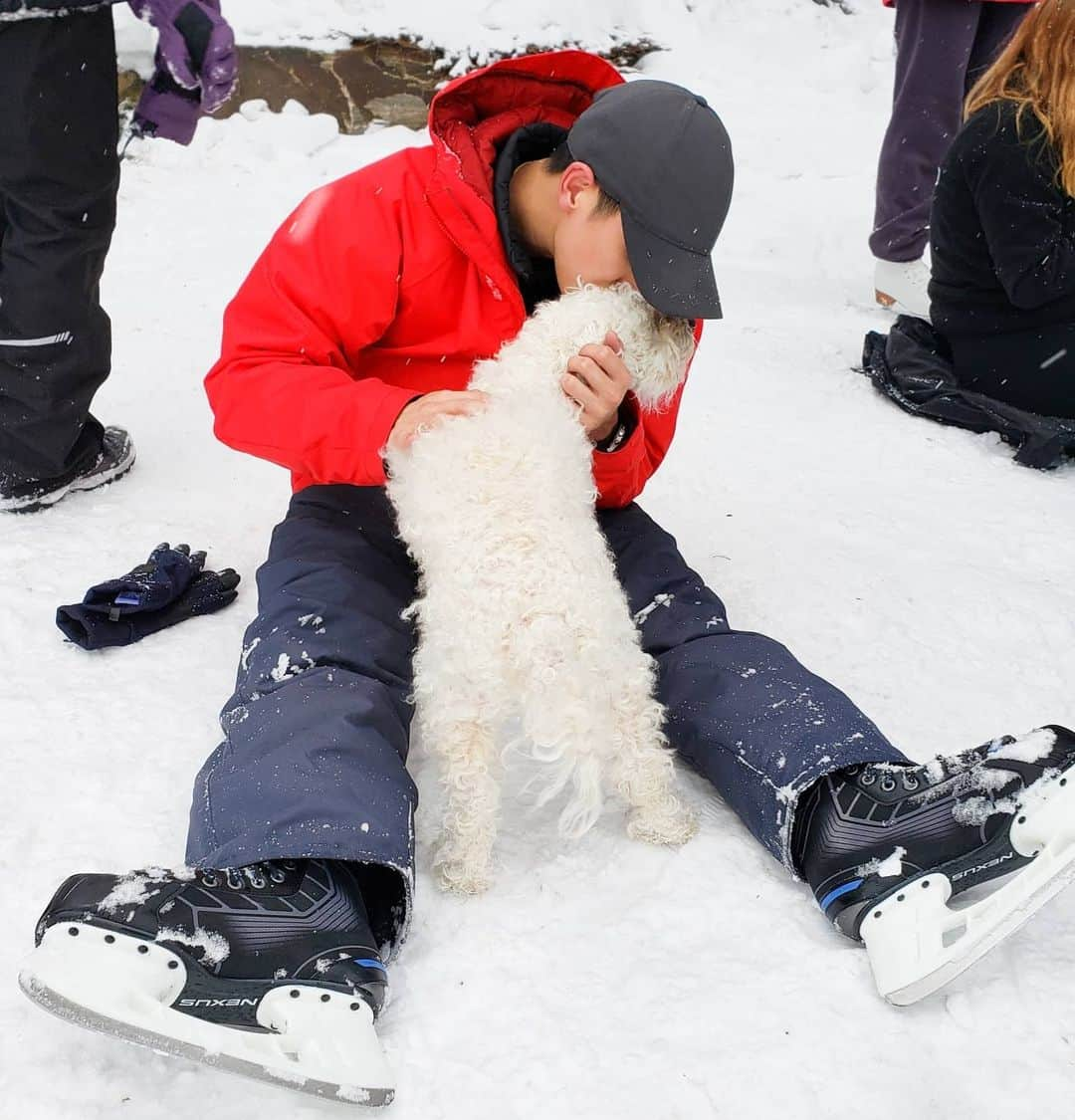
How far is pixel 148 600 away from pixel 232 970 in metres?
0.97

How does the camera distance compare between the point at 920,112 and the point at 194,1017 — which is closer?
the point at 194,1017

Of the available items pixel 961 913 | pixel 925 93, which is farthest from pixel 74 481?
pixel 925 93

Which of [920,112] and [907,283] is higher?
[920,112]

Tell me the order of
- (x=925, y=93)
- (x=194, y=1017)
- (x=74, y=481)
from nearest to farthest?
(x=194, y=1017) → (x=74, y=481) → (x=925, y=93)

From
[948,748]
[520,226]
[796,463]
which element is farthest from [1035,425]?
[520,226]

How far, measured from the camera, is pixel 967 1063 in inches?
46.7

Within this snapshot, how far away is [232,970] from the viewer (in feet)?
3.99

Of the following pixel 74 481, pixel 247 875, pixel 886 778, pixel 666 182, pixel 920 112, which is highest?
pixel 666 182

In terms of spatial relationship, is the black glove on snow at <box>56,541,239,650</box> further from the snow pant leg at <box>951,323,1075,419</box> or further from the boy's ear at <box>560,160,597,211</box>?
the snow pant leg at <box>951,323,1075,419</box>

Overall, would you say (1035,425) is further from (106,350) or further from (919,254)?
(106,350)

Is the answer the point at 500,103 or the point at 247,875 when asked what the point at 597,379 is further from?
the point at 247,875

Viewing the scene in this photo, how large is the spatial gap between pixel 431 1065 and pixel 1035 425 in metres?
2.46

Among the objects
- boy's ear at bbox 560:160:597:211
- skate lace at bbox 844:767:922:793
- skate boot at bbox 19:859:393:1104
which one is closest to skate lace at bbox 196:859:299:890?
skate boot at bbox 19:859:393:1104

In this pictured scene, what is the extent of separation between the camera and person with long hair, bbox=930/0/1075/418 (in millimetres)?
2729
